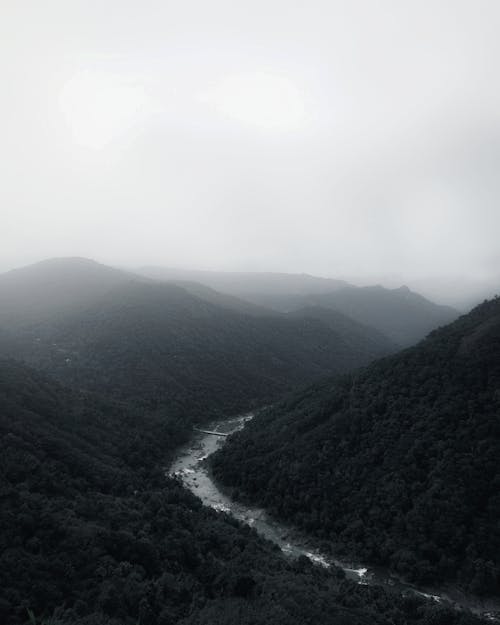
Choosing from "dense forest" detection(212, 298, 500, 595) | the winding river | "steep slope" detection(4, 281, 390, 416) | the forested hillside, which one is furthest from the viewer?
"steep slope" detection(4, 281, 390, 416)

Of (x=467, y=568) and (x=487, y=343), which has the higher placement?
(x=487, y=343)

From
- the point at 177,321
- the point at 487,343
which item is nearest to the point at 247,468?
the point at 487,343

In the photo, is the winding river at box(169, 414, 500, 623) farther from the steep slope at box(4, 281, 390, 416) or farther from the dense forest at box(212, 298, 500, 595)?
the steep slope at box(4, 281, 390, 416)

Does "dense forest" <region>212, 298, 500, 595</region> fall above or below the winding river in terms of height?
above

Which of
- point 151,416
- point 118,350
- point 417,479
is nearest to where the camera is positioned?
point 417,479

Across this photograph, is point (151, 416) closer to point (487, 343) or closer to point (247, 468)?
point (247, 468)

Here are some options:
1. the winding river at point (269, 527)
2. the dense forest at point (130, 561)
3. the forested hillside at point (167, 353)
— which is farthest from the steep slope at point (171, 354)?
the dense forest at point (130, 561)

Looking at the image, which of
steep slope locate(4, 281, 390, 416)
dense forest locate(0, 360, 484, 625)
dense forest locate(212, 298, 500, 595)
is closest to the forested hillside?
steep slope locate(4, 281, 390, 416)

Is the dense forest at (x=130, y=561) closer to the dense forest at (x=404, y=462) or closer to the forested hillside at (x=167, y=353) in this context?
the dense forest at (x=404, y=462)

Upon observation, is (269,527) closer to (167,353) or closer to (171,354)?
(171,354)
